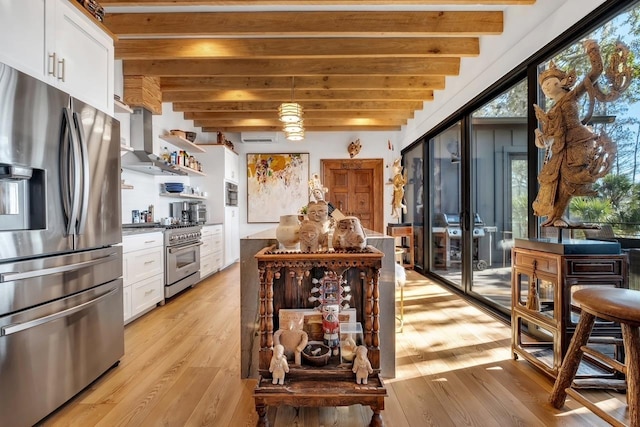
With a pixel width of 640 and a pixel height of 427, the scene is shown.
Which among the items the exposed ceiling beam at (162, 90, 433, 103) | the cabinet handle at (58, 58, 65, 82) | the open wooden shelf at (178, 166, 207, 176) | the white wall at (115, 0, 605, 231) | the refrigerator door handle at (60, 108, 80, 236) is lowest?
the refrigerator door handle at (60, 108, 80, 236)

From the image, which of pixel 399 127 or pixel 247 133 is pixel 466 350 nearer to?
pixel 399 127

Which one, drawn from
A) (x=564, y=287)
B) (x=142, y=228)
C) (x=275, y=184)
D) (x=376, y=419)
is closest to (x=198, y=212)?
(x=142, y=228)

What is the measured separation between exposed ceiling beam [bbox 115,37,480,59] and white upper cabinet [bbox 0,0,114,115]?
1288 millimetres

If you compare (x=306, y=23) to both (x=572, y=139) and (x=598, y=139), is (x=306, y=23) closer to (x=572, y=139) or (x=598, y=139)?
(x=572, y=139)

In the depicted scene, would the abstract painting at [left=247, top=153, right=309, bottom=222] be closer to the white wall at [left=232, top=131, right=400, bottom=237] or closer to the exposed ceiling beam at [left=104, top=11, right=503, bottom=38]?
the white wall at [left=232, top=131, right=400, bottom=237]

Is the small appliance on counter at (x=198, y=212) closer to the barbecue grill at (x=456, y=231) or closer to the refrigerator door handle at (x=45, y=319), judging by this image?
the refrigerator door handle at (x=45, y=319)

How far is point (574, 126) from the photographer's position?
193cm

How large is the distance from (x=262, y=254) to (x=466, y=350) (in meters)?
1.82

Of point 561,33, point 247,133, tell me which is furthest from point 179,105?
point 561,33

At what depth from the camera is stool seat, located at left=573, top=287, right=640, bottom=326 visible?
4.21 ft

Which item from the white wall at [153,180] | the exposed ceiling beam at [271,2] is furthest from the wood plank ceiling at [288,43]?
the white wall at [153,180]

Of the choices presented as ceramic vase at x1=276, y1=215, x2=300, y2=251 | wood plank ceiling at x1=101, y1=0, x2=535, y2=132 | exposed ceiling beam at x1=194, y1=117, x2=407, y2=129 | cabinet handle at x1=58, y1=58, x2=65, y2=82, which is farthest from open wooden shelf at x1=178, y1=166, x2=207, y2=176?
ceramic vase at x1=276, y1=215, x2=300, y2=251

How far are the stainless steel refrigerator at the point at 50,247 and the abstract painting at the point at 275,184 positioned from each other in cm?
523

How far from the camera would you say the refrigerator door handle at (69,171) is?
172 centimetres
